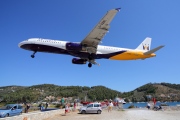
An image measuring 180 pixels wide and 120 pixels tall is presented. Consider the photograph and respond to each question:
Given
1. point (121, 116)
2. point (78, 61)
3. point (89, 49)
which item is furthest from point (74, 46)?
point (121, 116)

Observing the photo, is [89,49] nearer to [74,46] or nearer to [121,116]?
[74,46]

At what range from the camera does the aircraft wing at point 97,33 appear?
91.2ft

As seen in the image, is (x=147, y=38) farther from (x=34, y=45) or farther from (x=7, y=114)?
(x=7, y=114)

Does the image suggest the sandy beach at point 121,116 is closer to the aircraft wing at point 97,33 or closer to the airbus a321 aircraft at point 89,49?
the airbus a321 aircraft at point 89,49

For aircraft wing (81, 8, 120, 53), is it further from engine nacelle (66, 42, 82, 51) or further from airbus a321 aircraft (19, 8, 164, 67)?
engine nacelle (66, 42, 82, 51)

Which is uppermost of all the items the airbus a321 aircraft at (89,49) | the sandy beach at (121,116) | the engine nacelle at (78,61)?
the airbus a321 aircraft at (89,49)

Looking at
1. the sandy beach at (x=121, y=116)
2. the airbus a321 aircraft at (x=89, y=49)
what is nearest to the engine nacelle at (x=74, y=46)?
the airbus a321 aircraft at (x=89, y=49)

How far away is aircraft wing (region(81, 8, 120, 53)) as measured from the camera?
27.8 metres

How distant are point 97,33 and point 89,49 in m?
3.36

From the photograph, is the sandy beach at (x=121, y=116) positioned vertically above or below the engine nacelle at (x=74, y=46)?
below

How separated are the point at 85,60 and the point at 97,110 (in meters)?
9.03

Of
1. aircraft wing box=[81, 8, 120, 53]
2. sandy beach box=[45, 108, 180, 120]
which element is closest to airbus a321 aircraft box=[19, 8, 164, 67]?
aircraft wing box=[81, 8, 120, 53]

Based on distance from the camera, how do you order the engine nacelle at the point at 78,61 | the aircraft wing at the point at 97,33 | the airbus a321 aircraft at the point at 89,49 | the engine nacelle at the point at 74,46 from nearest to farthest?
the aircraft wing at the point at 97,33
the airbus a321 aircraft at the point at 89,49
the engine nacelle at the point at 74,46
the engine nacelle at the point at 78,61

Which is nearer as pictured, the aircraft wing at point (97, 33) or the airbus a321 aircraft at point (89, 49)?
the aircraft wing at point (97, 33)
